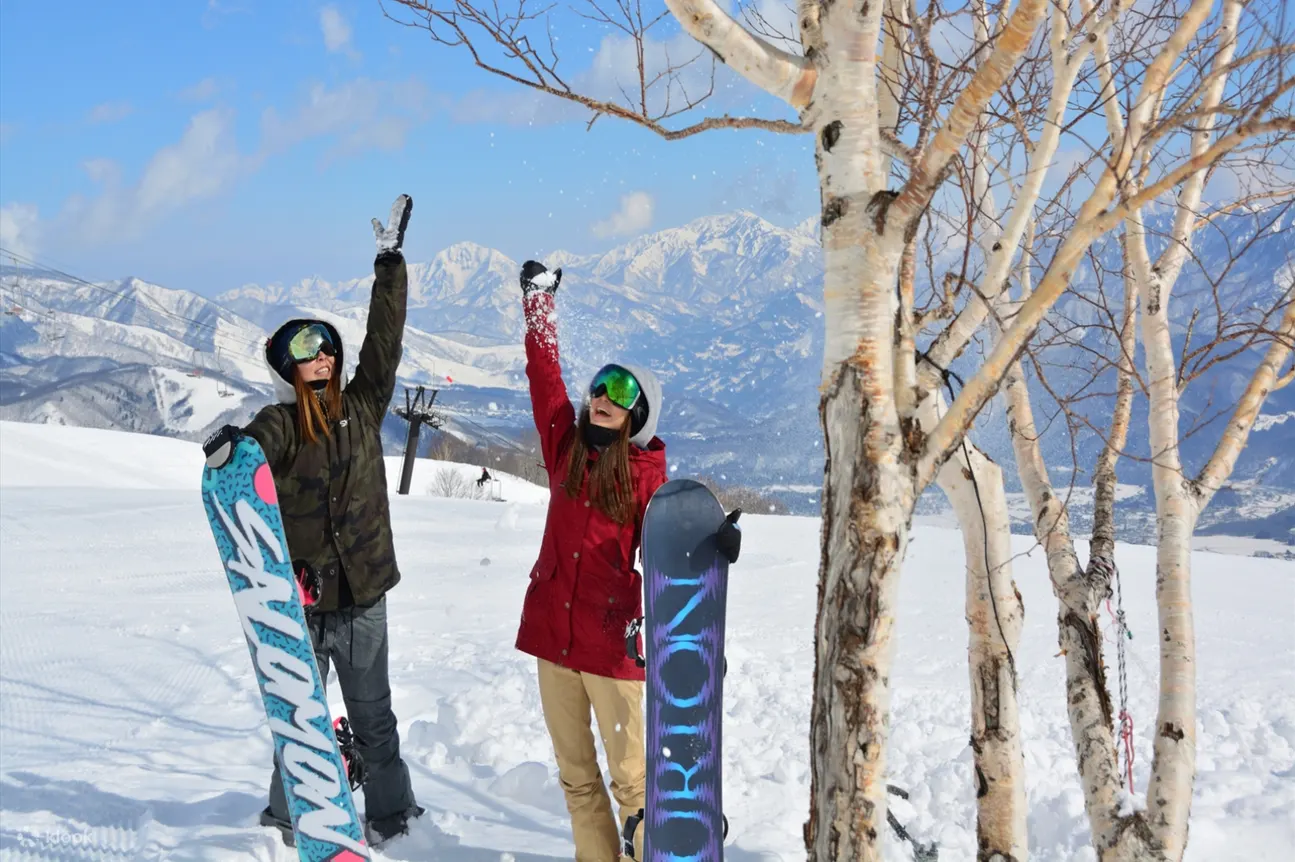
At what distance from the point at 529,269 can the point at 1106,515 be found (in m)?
2.58

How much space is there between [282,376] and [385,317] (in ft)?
1.41

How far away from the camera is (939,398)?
10.5 ft

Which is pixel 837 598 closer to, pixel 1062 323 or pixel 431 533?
pixel 1062 323

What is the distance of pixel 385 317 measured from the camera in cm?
326

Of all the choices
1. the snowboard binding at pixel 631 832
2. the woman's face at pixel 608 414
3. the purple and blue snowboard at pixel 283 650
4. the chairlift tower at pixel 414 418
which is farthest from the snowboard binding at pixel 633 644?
the chairlift tower at pixel 414 418

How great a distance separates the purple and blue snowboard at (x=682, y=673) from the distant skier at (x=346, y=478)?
3.52 feet

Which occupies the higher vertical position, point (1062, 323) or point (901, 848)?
point (1062, 323)

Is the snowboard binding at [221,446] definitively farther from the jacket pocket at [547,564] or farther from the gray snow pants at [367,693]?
the jacket pocket at [547,564]

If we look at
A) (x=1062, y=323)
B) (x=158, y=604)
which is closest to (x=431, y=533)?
(x=158, y=604)

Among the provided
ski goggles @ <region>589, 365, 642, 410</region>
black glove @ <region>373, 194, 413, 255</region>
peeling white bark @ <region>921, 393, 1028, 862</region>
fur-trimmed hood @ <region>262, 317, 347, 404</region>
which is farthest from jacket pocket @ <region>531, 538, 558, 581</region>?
peeling white bark @ <region>921, 393, 1028, 862</region>

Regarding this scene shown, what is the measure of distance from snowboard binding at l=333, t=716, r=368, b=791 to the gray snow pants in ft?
0.14

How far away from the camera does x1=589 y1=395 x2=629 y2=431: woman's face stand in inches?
118

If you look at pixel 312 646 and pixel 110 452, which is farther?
pixel 110 452

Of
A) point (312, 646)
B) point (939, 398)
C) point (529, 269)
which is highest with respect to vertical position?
point (529, 269)
